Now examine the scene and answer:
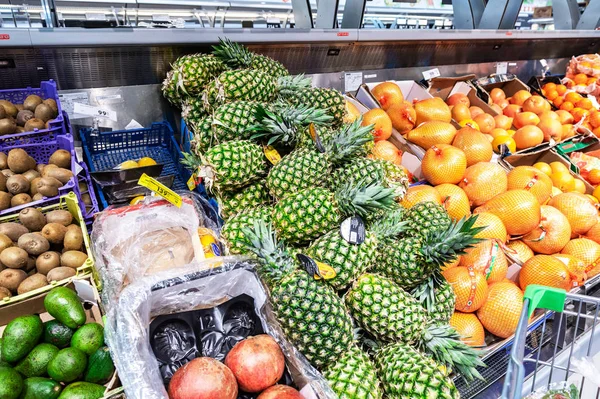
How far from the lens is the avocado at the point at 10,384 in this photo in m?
1.42

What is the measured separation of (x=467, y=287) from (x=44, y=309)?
217cm

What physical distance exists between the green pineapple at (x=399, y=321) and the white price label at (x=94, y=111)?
220 centimetres

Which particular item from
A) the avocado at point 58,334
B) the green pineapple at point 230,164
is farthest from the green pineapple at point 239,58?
the avocado at point 58,334

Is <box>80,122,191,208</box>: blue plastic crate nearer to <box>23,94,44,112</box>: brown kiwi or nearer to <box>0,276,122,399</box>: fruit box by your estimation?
<box>23,94,44,112</box>: brown kiwi

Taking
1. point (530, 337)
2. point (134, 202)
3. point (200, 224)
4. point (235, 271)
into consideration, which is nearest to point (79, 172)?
point (134, 202)

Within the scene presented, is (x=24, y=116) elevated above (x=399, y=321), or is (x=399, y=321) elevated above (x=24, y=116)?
(x=24, y=116)

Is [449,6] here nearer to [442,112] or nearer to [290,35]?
[442,112]

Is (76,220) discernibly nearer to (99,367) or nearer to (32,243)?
(32,243)

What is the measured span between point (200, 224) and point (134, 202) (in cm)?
43

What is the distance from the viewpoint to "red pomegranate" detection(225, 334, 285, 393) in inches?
55.5

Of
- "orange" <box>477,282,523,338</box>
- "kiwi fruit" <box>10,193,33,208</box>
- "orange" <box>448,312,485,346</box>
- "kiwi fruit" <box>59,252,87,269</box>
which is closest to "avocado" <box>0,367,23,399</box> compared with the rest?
"kiwi fruit" <box>59,252,87,269</box>

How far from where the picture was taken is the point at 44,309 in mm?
1885

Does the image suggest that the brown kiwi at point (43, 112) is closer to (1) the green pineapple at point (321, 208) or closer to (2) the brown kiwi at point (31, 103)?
(2) the brown kiwi at point (31, 103)

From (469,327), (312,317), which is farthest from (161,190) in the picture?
(469,327)
